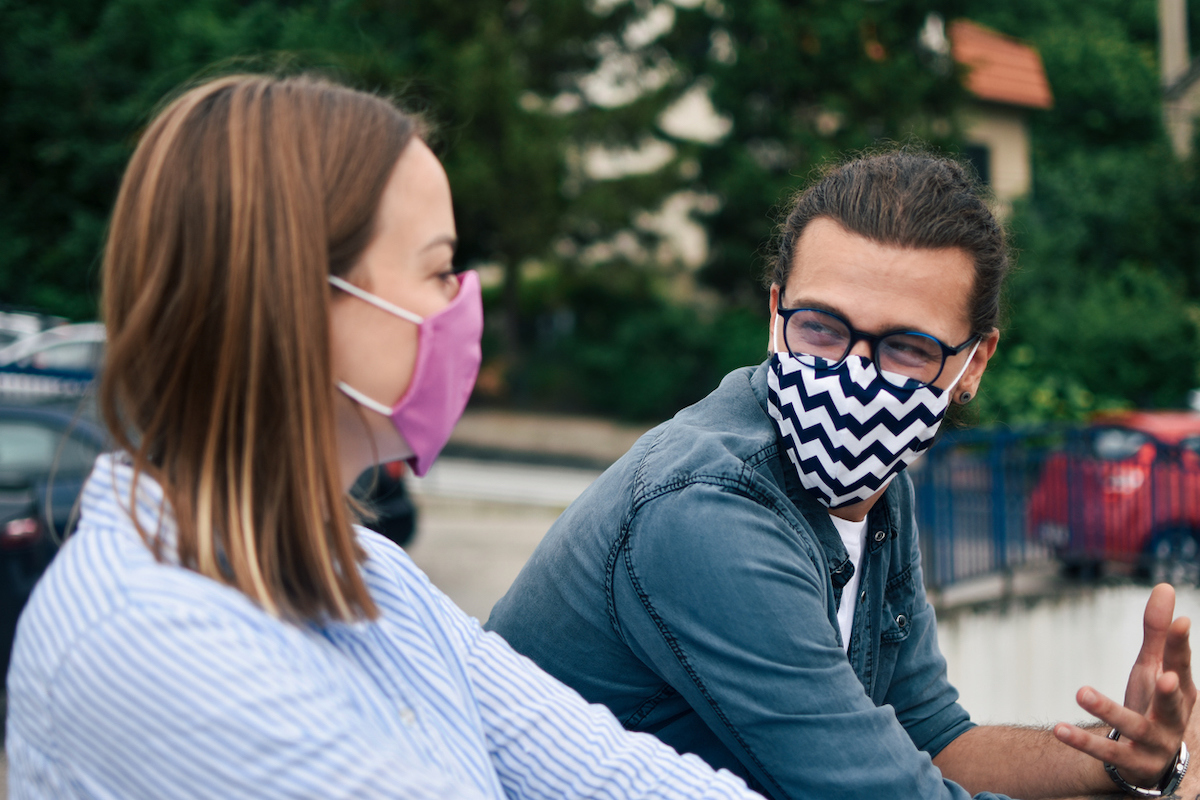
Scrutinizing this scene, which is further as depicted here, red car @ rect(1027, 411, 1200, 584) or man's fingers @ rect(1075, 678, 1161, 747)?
red car @ rect(1027, 411, 1200, 584)

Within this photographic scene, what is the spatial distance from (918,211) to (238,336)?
53.8 inches

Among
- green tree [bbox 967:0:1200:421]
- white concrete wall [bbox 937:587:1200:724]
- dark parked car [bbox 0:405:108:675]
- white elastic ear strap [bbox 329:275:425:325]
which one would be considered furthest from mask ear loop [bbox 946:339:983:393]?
green tree [bbox 967:0:1200:421]

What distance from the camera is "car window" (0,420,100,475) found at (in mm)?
5672

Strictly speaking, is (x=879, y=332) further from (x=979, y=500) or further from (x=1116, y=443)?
(x=1116, y=443)

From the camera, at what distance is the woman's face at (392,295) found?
49.6 inches

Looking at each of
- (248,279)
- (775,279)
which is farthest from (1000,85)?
(248,279)

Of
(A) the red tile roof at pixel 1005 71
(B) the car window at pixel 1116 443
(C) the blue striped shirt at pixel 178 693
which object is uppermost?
(A) the red tile roof at pixel 1005 71

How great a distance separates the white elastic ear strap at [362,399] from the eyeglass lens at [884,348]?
934 mm

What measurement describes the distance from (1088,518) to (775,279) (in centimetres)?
635

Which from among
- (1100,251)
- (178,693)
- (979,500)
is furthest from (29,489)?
(1100,251)

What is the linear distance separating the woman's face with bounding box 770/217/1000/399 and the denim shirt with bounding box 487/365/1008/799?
0.22 m

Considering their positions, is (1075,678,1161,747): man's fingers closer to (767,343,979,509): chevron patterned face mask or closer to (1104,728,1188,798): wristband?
(1104,728,1188,798): wristband

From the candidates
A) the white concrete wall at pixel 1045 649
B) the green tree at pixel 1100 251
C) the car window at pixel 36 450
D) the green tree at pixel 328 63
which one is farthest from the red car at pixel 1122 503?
the green tree at pixel 328 63

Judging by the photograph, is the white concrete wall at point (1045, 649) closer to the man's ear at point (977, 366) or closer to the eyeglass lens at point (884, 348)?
the man's ear at point (977, 366)
